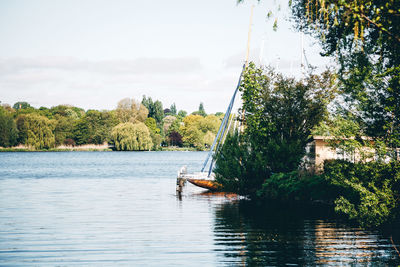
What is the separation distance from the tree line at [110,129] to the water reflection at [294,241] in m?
64.1

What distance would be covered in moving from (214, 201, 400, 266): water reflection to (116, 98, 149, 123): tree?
326 feet

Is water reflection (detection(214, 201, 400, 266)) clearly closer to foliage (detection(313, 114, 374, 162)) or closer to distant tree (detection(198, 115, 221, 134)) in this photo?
foliage (detection(313, 114, 374, 162))

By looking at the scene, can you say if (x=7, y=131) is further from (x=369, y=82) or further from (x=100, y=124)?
(x=369, y=82)

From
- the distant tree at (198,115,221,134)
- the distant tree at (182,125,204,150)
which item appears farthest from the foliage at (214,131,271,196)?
the distant tree at (182,125,204,150)

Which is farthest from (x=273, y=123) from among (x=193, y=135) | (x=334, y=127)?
(x=193, y=135)

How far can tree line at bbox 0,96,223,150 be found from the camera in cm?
10638

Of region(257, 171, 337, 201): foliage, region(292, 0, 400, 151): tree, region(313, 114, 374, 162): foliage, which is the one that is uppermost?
region(292, 0, 400, 151): tree

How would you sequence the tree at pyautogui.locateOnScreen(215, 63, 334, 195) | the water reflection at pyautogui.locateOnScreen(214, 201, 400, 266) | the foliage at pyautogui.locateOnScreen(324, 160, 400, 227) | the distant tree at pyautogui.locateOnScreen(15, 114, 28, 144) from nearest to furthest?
the water reflection at pyautogui.locateOnScreen(214, 201, 400, 266), the foliage at pyautogui.locateOnScreen(324, 160, 400, 227), the tree at pyautogui.locateOnScreen(215, 63, 334, 195), the distant tree at pyautogui.locateOnScreen(15, 114, 28, 144)

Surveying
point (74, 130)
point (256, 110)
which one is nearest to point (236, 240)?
point (256, 110)

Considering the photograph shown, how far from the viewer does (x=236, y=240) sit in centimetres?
1557

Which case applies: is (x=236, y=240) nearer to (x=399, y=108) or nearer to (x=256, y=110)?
(x=399, y=108)

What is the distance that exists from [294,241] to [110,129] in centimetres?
10802

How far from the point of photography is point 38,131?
109m

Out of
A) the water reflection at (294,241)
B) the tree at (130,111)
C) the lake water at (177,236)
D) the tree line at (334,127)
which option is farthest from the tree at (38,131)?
the water reflection at (294,241)
